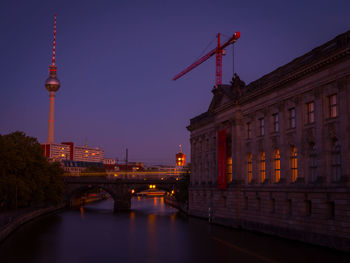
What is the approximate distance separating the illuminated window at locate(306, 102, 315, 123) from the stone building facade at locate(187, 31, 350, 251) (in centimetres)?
9

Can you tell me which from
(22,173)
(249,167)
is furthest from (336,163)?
(22,173)

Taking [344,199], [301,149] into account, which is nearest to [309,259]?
[344,199]

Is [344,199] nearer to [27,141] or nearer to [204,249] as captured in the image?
[204,249]

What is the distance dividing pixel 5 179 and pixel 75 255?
35.0 m

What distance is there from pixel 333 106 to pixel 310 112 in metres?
3.75

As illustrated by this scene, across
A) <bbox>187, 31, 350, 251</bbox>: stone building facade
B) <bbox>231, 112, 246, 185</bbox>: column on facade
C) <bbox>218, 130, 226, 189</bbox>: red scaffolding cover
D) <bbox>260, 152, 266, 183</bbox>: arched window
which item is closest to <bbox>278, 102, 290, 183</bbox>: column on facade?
<bbox>187, 31, 350, 251</bbox>: stone building facade

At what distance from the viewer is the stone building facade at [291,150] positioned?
123 feet

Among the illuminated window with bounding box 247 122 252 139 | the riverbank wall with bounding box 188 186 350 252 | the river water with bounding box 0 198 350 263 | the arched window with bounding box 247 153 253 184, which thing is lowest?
the river water with bounding box 0 198 350 263

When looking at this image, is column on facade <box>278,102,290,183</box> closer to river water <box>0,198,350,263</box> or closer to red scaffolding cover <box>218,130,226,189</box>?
river water <box>0,198,350,263</box>

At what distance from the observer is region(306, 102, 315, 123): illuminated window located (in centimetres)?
4262

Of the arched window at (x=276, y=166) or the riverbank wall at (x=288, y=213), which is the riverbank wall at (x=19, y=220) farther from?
the arched window at (x=276, y=166)

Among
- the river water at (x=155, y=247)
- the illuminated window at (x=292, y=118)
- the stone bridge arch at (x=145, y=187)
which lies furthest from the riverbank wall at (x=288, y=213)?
the stone bridge arch at (x=145, y=187)

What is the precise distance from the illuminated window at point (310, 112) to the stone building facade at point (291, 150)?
0.31 ft

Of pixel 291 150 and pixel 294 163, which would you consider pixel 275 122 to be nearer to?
pixel 291 150
